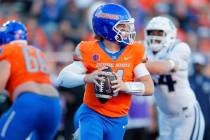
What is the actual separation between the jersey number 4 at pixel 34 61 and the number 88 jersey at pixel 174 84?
1215mm

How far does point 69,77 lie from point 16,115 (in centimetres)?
106

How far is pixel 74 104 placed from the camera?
1098 centimetres

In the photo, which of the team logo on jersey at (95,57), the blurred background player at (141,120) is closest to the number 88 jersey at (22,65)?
the team logo on jersey at (95,57)

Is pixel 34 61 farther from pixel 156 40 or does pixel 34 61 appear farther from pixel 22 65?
pixel 156 40

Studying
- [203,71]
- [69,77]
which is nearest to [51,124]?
[69,77]

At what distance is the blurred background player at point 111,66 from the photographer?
6.37 metres

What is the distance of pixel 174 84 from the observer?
25.3ft

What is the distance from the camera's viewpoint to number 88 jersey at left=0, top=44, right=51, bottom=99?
726 cm

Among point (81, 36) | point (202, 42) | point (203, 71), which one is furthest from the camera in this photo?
point (202, 42)

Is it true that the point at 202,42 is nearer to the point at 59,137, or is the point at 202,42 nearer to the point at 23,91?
the point at 59,137

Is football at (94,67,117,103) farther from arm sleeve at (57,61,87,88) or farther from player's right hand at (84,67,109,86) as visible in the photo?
arm sleeve at (57,61,87,88)

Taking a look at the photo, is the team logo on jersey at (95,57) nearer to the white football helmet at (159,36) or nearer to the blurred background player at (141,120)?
the white football helmet at (159,36)

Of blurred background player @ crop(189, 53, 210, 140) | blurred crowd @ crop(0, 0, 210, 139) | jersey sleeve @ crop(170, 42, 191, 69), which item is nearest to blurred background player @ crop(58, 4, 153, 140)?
jersey sleeve @ crop(170, 42, 191, 69)

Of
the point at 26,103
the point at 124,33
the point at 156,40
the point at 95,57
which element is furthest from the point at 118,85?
the point at 156,40
